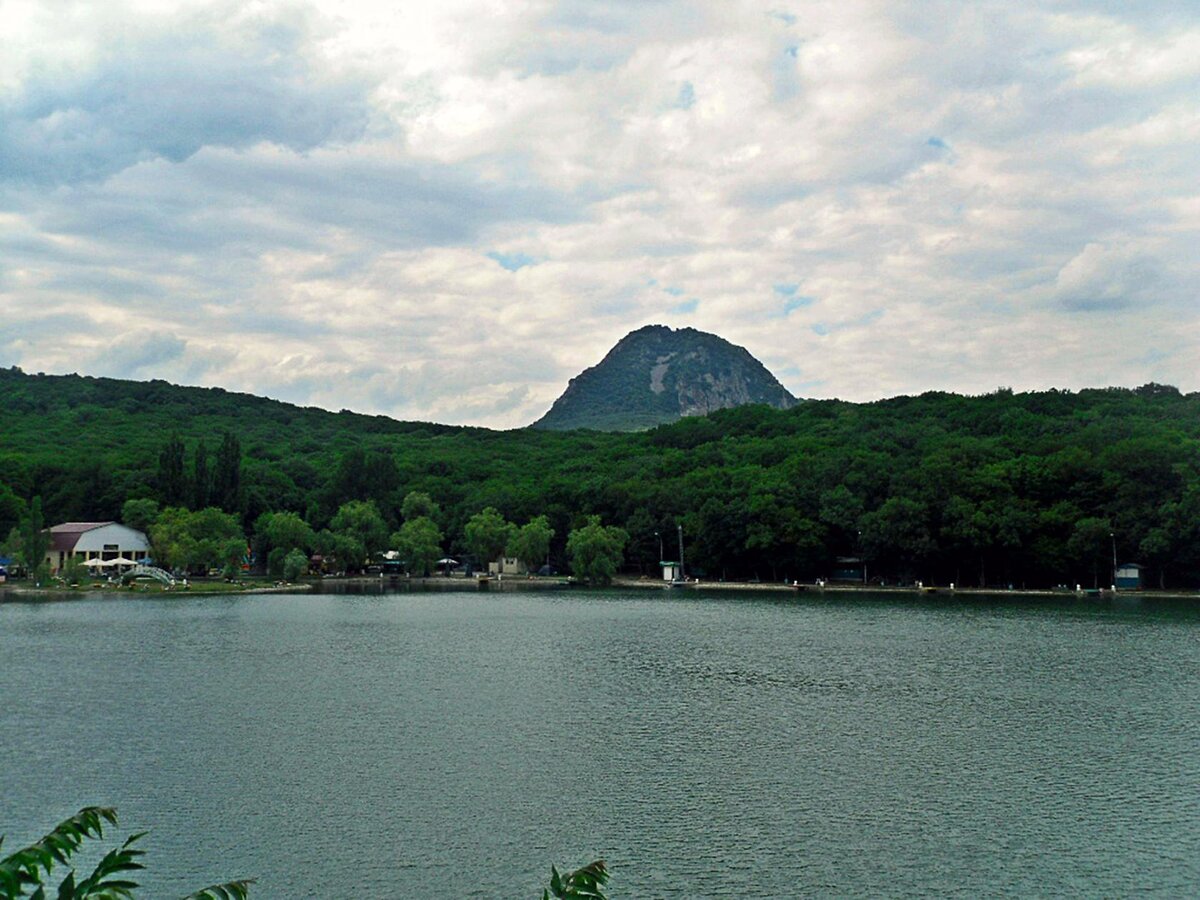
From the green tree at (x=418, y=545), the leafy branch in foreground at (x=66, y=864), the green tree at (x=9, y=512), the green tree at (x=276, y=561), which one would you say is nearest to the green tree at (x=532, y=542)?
the green tree at (x=418, y=545)

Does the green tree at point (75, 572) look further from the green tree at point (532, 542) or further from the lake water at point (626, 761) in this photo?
the lake water at point (626, 761)

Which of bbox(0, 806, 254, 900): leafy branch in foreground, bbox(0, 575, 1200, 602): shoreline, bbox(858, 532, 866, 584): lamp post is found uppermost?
bbox(858, 532, 866, 584): lamp post

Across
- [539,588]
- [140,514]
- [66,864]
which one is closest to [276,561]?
[140,514]

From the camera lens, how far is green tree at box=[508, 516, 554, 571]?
10338cm

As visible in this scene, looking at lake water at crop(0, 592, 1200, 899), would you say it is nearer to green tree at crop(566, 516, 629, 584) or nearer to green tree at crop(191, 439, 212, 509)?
green tree at crop(566, 516, 629, 584)

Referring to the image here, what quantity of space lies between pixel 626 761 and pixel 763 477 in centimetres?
7717

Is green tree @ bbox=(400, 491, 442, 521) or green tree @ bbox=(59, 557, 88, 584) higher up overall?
green tree @ bbox=(400, 491, 442, 521)

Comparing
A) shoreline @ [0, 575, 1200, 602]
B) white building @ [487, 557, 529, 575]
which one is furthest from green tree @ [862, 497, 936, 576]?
white building @ [487, 557, 529, 575]

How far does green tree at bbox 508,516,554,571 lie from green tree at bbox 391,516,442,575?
28.8 ft

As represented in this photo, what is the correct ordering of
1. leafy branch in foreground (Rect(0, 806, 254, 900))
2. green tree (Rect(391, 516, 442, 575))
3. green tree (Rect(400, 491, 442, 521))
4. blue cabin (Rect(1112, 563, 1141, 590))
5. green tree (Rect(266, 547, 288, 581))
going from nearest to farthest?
leafy branch in foreground (Rect(0, 806, 254, 900)) → blue cabin (Rect(1112, 563, 1141, 590)) → green tree (Rect(266, 547, 288, 581)) → green tree (Rect(391, 516, 442, 575)) → green tree (Rect(400, 491, 442, 521))

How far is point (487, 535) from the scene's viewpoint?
106m

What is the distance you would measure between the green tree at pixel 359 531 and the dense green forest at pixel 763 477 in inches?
344

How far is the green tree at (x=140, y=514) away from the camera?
103 meters

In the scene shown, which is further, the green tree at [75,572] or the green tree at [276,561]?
the green tree at [276,561]
